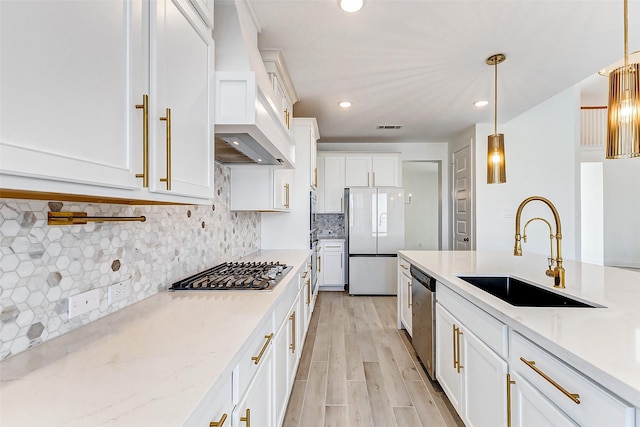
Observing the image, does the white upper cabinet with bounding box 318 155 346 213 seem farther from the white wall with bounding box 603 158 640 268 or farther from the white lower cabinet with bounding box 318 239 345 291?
the white wall with bounding box 603 158 640 268

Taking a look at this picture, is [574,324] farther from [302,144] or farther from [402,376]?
[302,144]

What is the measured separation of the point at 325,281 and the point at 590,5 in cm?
429

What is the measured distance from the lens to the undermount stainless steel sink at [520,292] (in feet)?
5.15

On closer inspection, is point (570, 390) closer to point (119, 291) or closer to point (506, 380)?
point (506, 380)

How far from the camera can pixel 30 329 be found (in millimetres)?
902

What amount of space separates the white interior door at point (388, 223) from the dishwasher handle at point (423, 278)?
2.08 metres

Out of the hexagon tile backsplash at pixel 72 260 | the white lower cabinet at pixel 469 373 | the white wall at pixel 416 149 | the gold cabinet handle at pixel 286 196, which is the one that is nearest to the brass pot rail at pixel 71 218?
the hexagon tile backsplash at pixel 72 260

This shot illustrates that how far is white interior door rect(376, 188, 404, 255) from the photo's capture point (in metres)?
4.89

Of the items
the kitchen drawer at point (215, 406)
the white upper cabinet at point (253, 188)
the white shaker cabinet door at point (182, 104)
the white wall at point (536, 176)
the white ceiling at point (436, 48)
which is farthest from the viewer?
the white wall at point (536, 176)

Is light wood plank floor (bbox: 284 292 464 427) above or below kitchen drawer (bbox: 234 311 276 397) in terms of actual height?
below

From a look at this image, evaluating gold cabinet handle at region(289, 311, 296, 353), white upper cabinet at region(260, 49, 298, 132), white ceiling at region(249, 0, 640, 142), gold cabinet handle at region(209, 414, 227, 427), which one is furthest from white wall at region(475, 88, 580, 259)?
gold cabinet handle at region(209, 414, 227, 427)

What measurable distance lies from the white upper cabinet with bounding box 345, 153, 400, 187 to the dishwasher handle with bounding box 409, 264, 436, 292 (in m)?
2.62

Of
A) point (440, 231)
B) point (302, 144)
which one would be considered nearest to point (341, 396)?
point (302, 144)

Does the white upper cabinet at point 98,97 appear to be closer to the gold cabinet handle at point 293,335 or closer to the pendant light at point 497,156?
the gold cabinet handle at point 293,335
